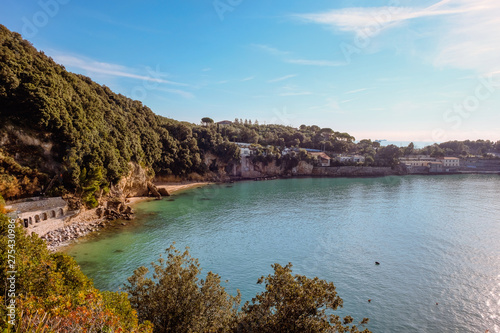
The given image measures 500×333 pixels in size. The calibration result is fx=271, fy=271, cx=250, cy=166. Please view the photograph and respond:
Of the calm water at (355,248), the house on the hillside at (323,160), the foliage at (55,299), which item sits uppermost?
the house on the hillside at (323,160)

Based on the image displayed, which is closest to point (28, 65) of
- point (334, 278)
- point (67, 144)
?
point (67, 144)

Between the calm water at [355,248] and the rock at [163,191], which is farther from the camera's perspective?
the rock at [163,191]

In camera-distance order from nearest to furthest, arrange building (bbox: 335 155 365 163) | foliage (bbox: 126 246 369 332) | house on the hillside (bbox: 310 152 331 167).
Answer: foliage (bbox: 126 246 369 332) → house on the hillside (bbox: 310 152 331 167) → building (bbox: 335 155 365 163)

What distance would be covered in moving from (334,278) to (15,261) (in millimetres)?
21991

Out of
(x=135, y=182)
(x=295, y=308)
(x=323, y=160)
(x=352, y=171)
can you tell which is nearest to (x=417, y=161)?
(x=352, y=171)

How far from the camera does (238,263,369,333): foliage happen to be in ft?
33.3

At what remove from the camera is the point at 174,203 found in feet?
167

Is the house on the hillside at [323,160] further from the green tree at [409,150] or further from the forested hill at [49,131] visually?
the forested hill at [49,131]

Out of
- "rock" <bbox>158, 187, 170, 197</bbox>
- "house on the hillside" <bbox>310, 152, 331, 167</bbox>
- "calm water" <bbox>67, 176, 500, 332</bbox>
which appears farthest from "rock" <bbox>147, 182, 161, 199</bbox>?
"house on the hillside" <bbox>310, 152, 331, 167</bbox>

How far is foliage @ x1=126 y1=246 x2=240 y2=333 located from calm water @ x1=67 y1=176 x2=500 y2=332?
8893mm

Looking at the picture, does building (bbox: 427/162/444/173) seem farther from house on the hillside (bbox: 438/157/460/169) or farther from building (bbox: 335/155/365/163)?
building (bbox: 335/155/365/163)

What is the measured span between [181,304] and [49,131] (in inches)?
1226

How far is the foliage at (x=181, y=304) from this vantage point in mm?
12034

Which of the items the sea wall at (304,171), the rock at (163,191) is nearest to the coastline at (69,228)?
the rock at (163,191)
